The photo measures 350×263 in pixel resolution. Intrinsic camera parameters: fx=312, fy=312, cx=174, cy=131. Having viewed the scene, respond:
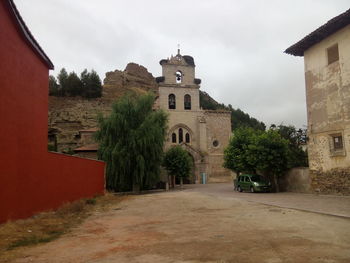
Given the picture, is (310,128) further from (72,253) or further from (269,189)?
(72,253)

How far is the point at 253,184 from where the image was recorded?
23.7 meters

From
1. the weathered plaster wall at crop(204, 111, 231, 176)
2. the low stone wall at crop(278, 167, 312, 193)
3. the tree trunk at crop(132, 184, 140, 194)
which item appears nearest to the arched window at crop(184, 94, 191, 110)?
the weathered plaster wall at crop(204, 111, 231, 176)

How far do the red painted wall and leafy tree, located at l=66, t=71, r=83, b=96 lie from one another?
144 feet

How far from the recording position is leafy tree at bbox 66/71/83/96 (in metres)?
55.0

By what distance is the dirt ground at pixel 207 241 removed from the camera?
5.60 m

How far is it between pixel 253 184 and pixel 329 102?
829 cm

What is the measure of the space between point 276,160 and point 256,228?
49.7 ft

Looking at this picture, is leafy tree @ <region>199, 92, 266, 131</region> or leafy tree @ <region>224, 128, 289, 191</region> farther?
leafy tree @ <region>199, 92, 266, 131</region>

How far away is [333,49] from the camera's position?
18.8 m

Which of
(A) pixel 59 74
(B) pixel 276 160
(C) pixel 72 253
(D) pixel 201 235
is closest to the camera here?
(C) pixel 72 253

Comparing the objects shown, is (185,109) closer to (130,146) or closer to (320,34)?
(130,146)

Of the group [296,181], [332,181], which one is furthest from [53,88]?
[332,181]

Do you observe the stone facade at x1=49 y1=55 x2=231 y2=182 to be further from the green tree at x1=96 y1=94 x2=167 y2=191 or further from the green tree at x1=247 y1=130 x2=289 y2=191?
the green tree at x1=247 y1=130 x2=289 y2=191

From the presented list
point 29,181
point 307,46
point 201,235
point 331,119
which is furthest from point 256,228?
point 307,46
